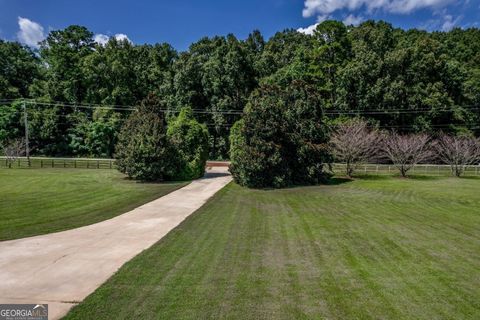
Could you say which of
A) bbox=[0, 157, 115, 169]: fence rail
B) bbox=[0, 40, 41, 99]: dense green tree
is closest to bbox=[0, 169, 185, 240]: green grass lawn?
bbox=[0, 157, 115, 169]: fence rail

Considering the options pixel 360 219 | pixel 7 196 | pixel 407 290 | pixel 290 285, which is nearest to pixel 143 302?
pixel 290 285

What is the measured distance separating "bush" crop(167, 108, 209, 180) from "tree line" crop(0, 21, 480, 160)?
17.1 meters

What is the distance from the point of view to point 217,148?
4944 cm

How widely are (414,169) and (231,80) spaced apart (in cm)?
2596

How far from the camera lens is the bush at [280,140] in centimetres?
2248

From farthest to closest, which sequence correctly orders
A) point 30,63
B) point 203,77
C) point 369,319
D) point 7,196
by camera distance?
point 30,63 < point 203,77 < point 7,196 < point 369,319

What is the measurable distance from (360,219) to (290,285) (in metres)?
7.31

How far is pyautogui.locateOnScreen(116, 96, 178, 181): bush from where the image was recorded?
23.5m

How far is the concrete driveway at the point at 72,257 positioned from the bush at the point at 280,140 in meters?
9.98

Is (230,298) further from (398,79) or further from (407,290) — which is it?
(398,79)

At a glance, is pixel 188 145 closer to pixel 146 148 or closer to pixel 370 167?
pixel 146 148

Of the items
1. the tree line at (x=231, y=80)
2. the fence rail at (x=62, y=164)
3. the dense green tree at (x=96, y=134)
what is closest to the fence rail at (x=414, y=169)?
the tree line at (x=231, y=80)

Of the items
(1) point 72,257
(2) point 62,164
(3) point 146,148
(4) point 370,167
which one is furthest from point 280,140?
(2) point 62,164

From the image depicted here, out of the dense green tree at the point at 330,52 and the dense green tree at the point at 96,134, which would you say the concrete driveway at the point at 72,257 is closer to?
the dense green tree at the point at 96,134
